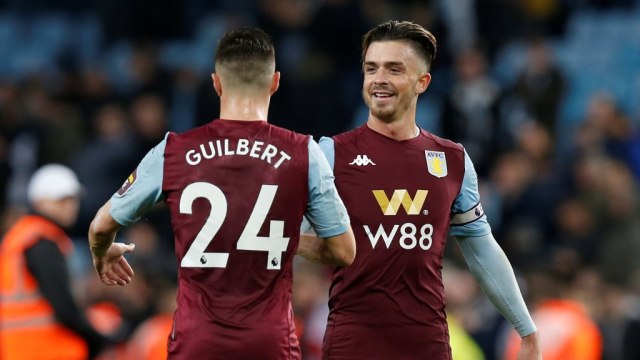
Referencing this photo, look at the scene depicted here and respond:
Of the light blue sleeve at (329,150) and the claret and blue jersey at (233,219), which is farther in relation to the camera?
the light blue sleeve at (329,150)

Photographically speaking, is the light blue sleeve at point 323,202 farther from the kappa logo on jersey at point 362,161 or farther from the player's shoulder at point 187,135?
the kappa logo on jersey at point 362,161

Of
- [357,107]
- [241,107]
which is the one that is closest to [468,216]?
[241,107]

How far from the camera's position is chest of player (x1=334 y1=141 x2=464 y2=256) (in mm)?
6176

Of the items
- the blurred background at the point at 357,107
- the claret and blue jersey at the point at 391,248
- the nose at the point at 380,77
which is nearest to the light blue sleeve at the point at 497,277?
the claret and blue jersey at the point at 391,248

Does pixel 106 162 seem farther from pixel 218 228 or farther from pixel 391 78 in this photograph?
pixel 218 228

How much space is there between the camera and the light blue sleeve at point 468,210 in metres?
6.41

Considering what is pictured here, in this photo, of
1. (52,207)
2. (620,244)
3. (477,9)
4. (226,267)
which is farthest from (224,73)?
(477,9)

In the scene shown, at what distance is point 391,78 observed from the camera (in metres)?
6.25

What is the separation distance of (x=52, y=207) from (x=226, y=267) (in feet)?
13.7

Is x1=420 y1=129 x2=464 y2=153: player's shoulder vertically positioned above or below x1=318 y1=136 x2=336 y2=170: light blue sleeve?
above

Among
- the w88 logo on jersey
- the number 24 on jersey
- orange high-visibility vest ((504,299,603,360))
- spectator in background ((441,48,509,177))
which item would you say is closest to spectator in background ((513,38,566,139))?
spectator in background ((441,48,509,177))

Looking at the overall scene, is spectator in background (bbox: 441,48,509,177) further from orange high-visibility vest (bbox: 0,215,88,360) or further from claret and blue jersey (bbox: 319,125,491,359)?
claret and blue jersey (bbox: 319,125,491,359)

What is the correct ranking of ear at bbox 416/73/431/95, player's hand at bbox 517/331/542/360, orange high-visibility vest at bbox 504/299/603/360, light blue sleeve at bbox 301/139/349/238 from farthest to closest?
orange high-visibility vest at bbox 504/299/603/360, player's hand at bbox 517/331/542/360, ear at bbox 416/73/431/95, light blue sleeve at bbox 301/139/349/238

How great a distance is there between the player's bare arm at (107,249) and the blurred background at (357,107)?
5.14 m
